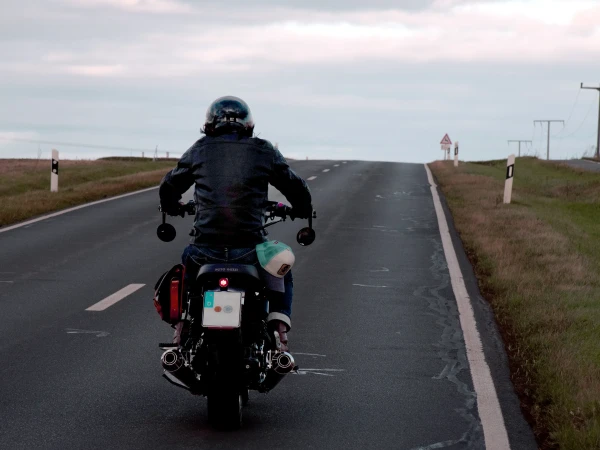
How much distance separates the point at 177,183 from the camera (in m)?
6.62

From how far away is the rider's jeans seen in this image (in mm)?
6223

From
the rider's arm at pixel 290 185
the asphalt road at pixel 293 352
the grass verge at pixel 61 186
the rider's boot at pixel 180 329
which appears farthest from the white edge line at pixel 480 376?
the grass verge at pixel 61 186

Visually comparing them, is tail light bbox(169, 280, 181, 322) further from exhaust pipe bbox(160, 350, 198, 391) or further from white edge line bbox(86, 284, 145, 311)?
white edge line bbox(86, 284, 145, 311)

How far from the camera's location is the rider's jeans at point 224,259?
622 cm

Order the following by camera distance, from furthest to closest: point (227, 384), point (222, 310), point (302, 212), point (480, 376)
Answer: point (480, 376), point (302, 212), point (227, 384), point (222, 310)

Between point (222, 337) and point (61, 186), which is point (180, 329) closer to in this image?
point (222, 337)

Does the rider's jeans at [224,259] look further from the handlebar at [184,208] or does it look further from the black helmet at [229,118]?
the black helmet at [229,118]

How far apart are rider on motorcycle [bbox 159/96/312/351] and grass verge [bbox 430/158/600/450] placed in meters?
1.84

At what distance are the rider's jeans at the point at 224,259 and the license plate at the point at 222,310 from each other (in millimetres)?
392

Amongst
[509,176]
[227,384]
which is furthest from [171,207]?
[509,176]

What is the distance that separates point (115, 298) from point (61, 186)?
23.1 metres

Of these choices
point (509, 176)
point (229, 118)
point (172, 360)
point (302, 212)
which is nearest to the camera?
point (172, 360)

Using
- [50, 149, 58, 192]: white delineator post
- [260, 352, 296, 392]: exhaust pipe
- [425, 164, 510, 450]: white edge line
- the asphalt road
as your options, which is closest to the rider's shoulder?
[260, 352, 296, 392]: exhaust pipe

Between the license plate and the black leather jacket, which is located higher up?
the black leather jacket
